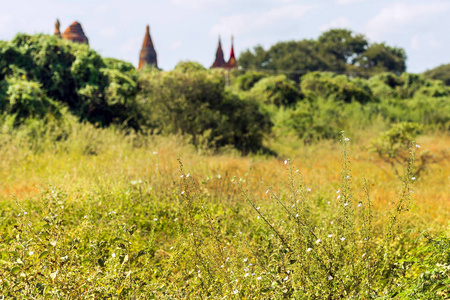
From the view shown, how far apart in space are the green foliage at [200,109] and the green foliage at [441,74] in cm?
4779

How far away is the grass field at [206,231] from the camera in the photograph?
2.95 metres

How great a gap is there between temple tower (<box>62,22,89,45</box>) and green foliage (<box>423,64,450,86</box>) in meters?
46.2

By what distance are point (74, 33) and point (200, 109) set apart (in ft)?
35.3

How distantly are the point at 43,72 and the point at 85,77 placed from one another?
1.17 m

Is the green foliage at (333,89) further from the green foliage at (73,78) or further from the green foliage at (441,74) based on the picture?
the green foliage at (441,74)

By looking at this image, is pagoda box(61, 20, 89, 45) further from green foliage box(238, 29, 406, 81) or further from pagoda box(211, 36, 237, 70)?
green foliage box(238, 29, 406, 81)

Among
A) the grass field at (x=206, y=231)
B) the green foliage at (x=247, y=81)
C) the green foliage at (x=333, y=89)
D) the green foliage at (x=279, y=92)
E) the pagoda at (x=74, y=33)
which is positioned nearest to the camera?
the grass field at (x=206, y=231)

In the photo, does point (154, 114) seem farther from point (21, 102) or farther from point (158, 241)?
point (158, 241)

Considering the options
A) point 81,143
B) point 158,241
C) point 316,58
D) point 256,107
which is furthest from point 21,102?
point 316,58

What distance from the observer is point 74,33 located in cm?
1969

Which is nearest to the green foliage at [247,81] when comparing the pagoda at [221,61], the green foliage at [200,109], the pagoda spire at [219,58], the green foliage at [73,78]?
the pagoda at [221,61]

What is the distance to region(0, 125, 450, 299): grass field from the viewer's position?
295 cm

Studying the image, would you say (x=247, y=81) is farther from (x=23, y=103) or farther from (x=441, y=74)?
(x=441, y=74)

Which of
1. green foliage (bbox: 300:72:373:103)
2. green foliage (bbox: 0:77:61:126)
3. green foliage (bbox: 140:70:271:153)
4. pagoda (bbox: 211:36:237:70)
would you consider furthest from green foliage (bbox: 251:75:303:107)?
pagoda (bbox: 211:36:237:70)
